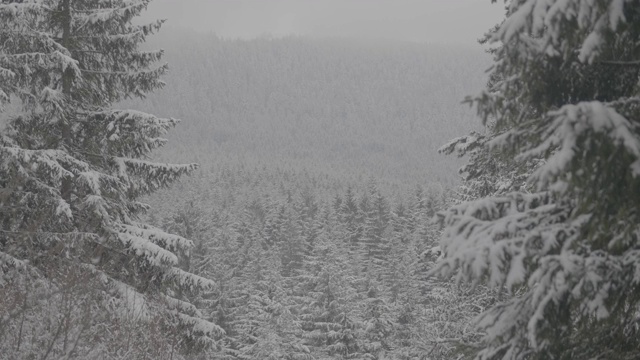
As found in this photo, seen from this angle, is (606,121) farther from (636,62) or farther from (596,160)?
(636,62)

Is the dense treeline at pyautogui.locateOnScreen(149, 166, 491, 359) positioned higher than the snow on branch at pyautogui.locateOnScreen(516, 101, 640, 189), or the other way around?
the snow on branch at pyautogui.locateOnScreen(516, 101, 640, 189)

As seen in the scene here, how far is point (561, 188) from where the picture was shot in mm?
3205

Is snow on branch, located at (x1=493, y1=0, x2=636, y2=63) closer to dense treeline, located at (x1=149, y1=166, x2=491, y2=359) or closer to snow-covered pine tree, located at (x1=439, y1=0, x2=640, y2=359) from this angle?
snow-covered pine tree, located at (x1=439, y1=0, x2=640, y2=359)

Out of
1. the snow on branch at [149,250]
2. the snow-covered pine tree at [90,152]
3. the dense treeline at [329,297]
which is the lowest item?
the dense treeline at [329,297]

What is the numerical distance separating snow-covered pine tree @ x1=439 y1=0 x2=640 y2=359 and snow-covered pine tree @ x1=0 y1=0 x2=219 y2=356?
7.14 meters

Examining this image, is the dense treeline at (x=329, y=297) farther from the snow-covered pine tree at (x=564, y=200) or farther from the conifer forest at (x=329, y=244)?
the snow-covered pine tree at (x=564, y=200)

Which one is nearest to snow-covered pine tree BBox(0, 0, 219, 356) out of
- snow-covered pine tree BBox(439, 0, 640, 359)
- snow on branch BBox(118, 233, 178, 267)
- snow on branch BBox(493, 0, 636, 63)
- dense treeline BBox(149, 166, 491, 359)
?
snow on branch BBox(118, 233, 178, 267)

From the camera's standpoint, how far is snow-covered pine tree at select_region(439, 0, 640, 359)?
3.02 m

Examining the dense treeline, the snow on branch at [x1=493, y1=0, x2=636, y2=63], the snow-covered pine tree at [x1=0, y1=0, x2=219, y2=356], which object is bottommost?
the dense treeline

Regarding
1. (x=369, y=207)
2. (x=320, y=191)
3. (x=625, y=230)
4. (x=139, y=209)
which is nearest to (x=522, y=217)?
(x=625, y=230)

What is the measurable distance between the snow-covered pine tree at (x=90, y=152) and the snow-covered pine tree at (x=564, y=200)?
714 cm

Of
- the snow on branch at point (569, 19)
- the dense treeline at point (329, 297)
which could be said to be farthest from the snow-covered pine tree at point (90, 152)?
the snow on branch at point (569, 19)

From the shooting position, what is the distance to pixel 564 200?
3.62 metres

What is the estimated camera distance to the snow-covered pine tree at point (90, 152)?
9211 mm
